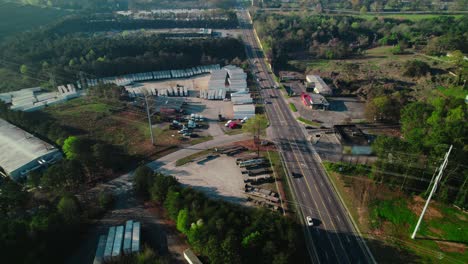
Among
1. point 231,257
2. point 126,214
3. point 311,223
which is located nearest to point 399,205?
point 311,223

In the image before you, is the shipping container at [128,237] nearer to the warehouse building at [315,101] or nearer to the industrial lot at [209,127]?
the industrial lot at [209,127]

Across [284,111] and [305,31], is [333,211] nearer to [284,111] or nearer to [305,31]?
[284,111]

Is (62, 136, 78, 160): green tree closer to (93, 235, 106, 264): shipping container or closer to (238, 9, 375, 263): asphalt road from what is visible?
(93, 235, 106, 264): shipping container

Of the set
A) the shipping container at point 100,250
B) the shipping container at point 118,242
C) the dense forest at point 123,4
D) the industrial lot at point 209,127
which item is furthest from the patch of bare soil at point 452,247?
the dense forest at point 123,4

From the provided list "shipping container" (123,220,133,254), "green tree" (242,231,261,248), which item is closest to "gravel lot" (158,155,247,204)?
"green tree" (242,231,261,248)

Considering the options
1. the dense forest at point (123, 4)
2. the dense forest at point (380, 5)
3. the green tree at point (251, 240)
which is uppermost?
the dense forest at point (123, 4)

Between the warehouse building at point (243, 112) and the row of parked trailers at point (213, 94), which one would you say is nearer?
the warehouse building at point (243, 112)
